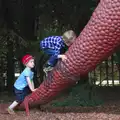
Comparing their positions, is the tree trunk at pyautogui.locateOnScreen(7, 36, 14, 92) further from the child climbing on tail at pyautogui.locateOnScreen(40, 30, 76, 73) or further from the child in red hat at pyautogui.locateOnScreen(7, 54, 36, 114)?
the child climbing on tail at pyautogui.locateOnScreen(40, 30, 76, 73)

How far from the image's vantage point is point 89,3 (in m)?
7.35

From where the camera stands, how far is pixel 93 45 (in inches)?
166

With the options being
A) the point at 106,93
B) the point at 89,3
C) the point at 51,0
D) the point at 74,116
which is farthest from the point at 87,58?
the point at 106,93

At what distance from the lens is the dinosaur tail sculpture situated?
410 cm

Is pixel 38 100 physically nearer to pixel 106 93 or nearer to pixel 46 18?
pixel 46 18

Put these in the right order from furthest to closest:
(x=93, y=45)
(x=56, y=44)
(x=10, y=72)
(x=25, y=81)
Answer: (x=10, y=72) < (x=25, y=81) < (x=56, y=44) < (x=93, y=45)

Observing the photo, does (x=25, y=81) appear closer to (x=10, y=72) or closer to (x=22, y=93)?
(x=22, y=93)

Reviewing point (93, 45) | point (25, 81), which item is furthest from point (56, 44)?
point (25, 81)

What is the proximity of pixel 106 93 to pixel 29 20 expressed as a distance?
2.90 m

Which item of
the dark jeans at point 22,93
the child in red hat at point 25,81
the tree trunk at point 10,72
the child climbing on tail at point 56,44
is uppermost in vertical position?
the child climbing on tail at point 56,44

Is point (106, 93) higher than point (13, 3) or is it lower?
lower

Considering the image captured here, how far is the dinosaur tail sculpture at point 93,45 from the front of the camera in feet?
13.4

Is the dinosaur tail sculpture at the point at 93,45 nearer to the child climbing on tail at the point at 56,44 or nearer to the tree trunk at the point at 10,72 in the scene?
the child climbing on tail at the point at 56,44

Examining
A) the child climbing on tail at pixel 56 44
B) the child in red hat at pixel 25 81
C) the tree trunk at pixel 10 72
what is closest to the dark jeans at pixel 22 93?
the child in red hat at pixel 25 81
